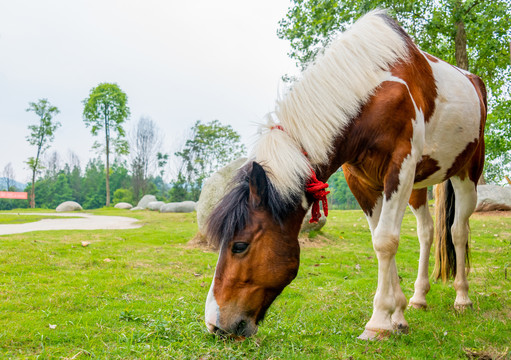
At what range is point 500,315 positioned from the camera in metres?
3.25

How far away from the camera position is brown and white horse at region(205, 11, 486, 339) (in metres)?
2.14

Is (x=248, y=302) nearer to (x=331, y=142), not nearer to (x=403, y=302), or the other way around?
(x=331, y=142)

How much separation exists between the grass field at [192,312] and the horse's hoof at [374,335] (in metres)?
0.05

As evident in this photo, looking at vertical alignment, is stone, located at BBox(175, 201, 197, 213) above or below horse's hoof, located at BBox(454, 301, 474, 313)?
above

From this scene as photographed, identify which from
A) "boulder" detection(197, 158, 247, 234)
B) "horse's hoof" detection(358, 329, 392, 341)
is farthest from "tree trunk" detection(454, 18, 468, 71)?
"horse's hoof" detection(358, 329, 392, 341)

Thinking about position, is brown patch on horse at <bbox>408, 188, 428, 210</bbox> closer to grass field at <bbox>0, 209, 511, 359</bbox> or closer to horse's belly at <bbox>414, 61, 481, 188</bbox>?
horse's belly at <bbox>414, 61, 481, 188</bbox>

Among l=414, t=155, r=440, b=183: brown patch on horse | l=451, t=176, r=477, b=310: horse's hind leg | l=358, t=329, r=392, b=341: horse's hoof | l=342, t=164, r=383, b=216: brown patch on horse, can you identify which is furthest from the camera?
l=451, t=176, r=477, b=310: horse's hind leg

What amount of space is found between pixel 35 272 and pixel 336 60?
463cm

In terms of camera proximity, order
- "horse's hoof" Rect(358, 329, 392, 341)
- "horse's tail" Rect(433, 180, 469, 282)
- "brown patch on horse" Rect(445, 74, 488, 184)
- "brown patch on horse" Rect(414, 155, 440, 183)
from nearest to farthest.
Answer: "horse's hoof" Rect(358, 329, 392, 341) < "brown patch on horse" Rect(414, 155, 440, 183) < "brown patch on horse" Rect(445, 74, 488, 184) < "horse's tail" Rect(433, 180, 469, 282)

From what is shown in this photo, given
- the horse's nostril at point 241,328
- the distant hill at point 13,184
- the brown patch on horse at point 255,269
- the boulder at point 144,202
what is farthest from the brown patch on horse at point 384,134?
the distant hill at point 13,184

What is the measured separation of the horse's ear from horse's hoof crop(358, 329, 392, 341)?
122cm

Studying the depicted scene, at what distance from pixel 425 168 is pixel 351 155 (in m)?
0.85

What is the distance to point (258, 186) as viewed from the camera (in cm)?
213

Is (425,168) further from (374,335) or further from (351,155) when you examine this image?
(374,335)
